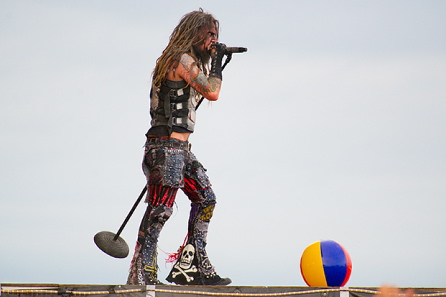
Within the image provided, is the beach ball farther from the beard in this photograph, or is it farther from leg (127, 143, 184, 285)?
the beard

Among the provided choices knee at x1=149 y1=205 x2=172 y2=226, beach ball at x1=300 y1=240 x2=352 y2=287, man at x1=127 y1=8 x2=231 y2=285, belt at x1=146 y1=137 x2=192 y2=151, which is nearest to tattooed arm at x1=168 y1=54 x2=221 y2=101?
man at x1=127 y1=8 x2=231 y2=285

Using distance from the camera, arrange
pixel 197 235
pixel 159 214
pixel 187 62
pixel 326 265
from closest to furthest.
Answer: pixel 326 265
pixel 159 214
pixel 187 62
pixel 197 235

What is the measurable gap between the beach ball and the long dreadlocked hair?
2.70 m

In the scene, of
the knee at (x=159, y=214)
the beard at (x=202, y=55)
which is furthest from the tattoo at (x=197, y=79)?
the knee at (x=159, y=214)

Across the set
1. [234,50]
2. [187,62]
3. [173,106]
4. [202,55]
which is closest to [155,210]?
[173,106]

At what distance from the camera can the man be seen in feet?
24.7

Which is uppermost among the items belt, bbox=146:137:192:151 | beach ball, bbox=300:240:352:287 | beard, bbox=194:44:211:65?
beard, bbox=194:44:211:65

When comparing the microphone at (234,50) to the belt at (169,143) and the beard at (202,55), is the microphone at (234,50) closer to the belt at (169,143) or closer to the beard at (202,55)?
the beard at (202,55)

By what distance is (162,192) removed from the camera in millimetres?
7543

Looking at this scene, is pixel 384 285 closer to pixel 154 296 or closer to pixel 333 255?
pixel 154 296

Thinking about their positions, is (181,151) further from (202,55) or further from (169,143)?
(202,55)

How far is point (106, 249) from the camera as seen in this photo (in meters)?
8.02

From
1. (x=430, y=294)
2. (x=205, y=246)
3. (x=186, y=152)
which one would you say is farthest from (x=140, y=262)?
(x=430, y=294)

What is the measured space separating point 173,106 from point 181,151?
1.89 ft
